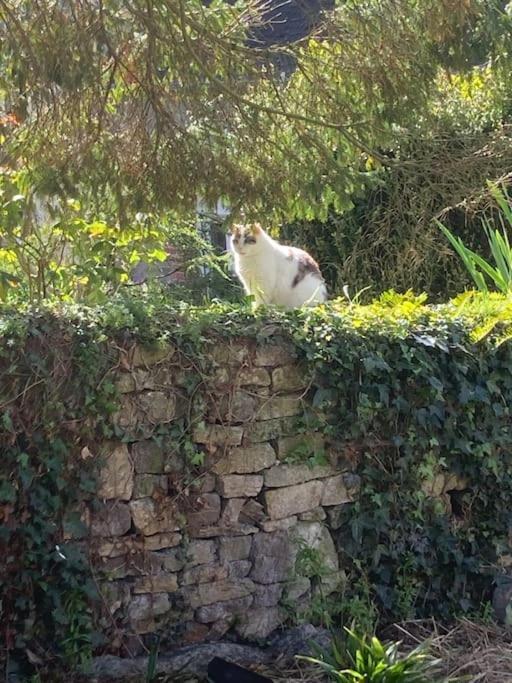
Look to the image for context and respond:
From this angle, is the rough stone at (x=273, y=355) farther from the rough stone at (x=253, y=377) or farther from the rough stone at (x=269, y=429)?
the rough stone at (x=269, y=429)

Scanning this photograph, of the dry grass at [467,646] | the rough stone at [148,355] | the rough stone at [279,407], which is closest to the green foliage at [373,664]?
the dry grass at [467,646]

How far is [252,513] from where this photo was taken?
471cm

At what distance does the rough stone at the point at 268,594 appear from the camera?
4672 mm

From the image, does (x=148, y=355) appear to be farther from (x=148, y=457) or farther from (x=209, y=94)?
(x=209, y=94)

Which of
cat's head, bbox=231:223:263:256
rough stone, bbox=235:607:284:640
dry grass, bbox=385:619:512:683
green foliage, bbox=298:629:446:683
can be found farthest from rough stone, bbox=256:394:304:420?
cat's head, bbox=231:223:263:256

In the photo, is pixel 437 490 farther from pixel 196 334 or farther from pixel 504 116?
pixel 504 116

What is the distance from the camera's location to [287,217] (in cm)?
579

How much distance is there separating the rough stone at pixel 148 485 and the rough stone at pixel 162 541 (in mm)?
215

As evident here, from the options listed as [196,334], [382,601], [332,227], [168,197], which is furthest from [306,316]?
[332,227]

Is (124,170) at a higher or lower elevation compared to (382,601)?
higher

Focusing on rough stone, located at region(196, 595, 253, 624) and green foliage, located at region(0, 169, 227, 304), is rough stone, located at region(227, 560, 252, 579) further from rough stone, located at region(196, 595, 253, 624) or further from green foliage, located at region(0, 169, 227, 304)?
green foliage, located at region(0, 169, 227, 304)

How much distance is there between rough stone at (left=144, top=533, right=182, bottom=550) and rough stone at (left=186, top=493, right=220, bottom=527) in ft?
0.33

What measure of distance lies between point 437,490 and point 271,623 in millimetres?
1360

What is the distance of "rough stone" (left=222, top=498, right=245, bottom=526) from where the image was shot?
4.60m
